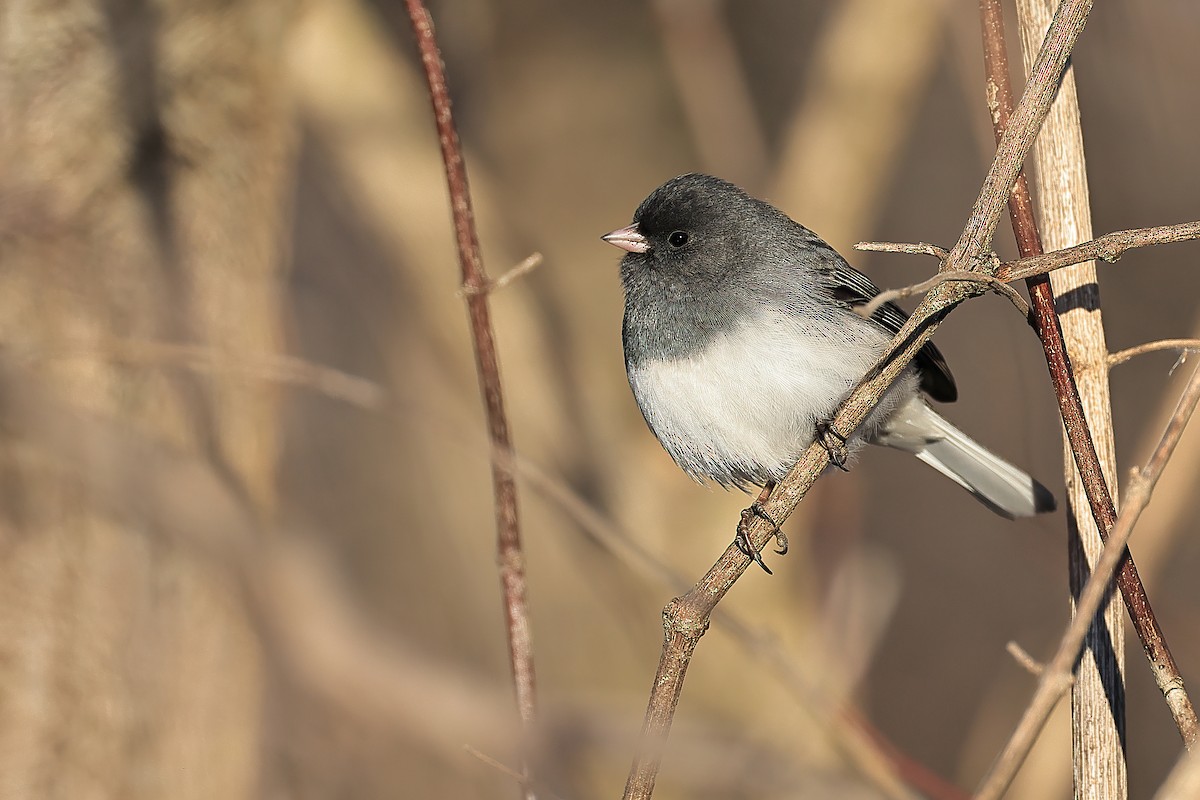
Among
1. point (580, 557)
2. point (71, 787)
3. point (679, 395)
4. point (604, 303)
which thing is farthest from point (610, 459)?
point (71, 787)

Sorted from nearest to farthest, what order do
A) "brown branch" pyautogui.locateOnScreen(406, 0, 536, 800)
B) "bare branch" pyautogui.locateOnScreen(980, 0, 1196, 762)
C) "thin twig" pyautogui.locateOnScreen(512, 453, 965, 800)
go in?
"bare branch" pyautogui.locateOnScreen(980, 0, 1196, 762), "thin twig" pyautogui.locateOnScreen(512, 453, 965, 800), "brown branch" pyautogui.locateOnScreen(406, 0, 536, 800)

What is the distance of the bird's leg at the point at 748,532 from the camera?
1.59 m

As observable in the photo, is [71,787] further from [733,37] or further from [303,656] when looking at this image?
[733,37]

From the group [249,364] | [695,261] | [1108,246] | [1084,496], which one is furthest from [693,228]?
[1108,246]

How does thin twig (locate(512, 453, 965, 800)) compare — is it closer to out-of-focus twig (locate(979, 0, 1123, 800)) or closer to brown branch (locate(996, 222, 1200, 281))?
out-of-focus twig (locate(979, 0, 1123, 800))

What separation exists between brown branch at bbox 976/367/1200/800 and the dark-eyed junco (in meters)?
1.10

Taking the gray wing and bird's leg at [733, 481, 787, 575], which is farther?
the gray wing

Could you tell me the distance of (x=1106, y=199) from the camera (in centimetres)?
455

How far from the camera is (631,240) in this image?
259 centimetres

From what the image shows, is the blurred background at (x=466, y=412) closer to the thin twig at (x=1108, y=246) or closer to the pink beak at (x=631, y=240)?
the thin twig at (x=1108, y=246)

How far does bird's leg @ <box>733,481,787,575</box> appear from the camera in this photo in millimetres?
1594

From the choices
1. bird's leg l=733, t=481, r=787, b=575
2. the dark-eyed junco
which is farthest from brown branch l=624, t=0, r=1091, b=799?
the dark-eyed junco

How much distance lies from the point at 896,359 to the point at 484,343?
70 cm

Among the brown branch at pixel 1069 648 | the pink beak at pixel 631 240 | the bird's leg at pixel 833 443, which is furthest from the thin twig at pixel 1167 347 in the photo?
the pink beak at pixel 631 240
